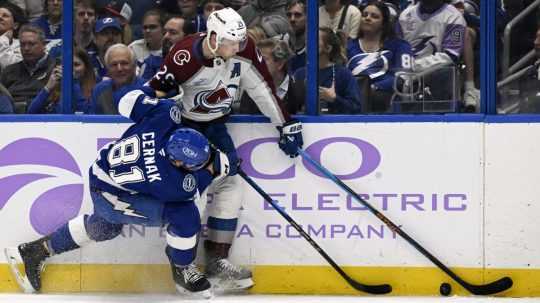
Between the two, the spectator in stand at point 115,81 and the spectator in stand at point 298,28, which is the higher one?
the spectator in stand at point 298,28

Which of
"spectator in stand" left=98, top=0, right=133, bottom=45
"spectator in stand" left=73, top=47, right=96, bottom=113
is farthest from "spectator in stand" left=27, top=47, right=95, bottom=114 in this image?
"spectator in stand" left=98, top=0, right=133, bottom=45

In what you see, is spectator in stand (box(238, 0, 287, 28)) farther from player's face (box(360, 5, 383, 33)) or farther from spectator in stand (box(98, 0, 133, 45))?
spectator in stand (box(98, 0, 133, 45))

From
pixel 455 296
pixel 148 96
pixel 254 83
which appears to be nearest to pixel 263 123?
pixel 254 83

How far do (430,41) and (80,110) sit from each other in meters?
1.76

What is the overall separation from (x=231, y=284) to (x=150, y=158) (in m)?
0.79

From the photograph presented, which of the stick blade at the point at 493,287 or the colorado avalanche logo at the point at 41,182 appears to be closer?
the stick blade at the point at 493,287

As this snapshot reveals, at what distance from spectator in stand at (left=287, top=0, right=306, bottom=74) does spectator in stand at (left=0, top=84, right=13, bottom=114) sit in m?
1.43

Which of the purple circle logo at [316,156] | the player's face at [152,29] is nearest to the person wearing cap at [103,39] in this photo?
the player's face at [152,29]

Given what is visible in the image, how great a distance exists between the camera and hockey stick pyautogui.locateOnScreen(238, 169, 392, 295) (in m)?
5.45

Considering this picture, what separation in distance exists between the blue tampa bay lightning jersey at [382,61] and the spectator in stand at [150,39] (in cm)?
93

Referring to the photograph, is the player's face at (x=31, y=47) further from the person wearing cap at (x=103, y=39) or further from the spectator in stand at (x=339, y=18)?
the spectator in stand at (x=339, y=18)

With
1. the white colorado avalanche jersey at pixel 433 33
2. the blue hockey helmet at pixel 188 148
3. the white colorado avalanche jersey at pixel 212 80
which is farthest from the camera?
the white colorado avalanche jersey at pixel 433 33

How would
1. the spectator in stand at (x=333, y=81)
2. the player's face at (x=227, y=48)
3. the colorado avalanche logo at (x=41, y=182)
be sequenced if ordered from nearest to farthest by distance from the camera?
the player's face at (x=227, y=48) < the spectator in stand at (x=333, y=81) < the colorado avalanche logo at (x=41, y=182)

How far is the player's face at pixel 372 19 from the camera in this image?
5453 millimetres
